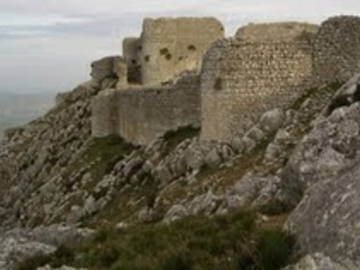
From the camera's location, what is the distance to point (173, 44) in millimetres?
47000

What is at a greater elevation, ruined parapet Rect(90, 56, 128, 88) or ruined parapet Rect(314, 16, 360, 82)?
ruined parapet Rect(314, 16, 360, 82)

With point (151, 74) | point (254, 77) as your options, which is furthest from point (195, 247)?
point (151, 74)

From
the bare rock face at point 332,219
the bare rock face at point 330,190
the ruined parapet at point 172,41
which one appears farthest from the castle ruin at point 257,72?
the bare rock face at point 332,219

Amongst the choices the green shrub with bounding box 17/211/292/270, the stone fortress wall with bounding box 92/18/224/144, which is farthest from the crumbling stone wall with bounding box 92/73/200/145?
the green shrub with bounding box 17/211/292/270

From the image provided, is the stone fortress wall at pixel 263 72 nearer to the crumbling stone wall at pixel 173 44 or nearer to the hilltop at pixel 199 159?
the hilltop at pixel 199 159

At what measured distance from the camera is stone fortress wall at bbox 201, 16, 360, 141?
26.6m

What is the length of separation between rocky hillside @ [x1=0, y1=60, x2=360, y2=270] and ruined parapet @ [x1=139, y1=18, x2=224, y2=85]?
521 cm

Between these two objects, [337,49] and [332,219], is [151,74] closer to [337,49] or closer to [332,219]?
[337,49]

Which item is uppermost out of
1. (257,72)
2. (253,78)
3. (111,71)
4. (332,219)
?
(332,219)

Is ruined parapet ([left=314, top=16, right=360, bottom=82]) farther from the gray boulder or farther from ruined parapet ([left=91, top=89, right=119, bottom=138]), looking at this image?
ruined parapet ([left=91, top=89, right=119, bottom=138])

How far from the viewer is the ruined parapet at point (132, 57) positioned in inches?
1971

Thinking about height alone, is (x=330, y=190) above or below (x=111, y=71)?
above

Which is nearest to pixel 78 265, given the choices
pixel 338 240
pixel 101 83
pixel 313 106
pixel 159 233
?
pixel 159 233

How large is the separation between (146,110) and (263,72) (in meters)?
11.1
